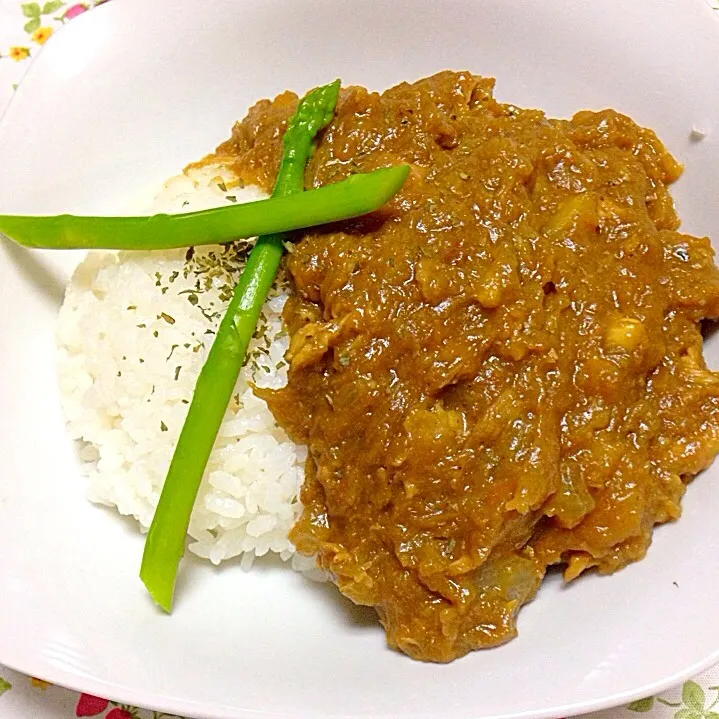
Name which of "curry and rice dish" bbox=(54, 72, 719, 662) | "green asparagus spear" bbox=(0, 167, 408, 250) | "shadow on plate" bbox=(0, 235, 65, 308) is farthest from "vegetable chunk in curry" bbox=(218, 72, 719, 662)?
"shadow on plate" bbox=(0, 235, 65, 308)

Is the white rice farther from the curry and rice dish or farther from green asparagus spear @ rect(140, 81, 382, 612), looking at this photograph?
green asparagus spear @ rect(140, 81, 382, 612)

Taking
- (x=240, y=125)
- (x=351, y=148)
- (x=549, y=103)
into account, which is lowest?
(x=240, y=125)

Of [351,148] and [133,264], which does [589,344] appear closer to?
[351,148]

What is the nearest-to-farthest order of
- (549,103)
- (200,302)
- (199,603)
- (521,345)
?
(521,345)
(199,603)
(200,302)
(549,103)

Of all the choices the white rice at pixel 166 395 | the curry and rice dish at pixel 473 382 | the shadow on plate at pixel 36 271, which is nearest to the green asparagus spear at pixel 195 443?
the curry and rice dish at pixel 473 382

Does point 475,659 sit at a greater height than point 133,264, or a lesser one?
lesser

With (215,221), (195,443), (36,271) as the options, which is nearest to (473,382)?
(195,443)

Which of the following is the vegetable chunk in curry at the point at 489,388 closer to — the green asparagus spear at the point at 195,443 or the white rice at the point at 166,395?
the green asparagus spear at the point at 195,443

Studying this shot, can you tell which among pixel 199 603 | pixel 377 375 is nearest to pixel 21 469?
pixel 199 603
